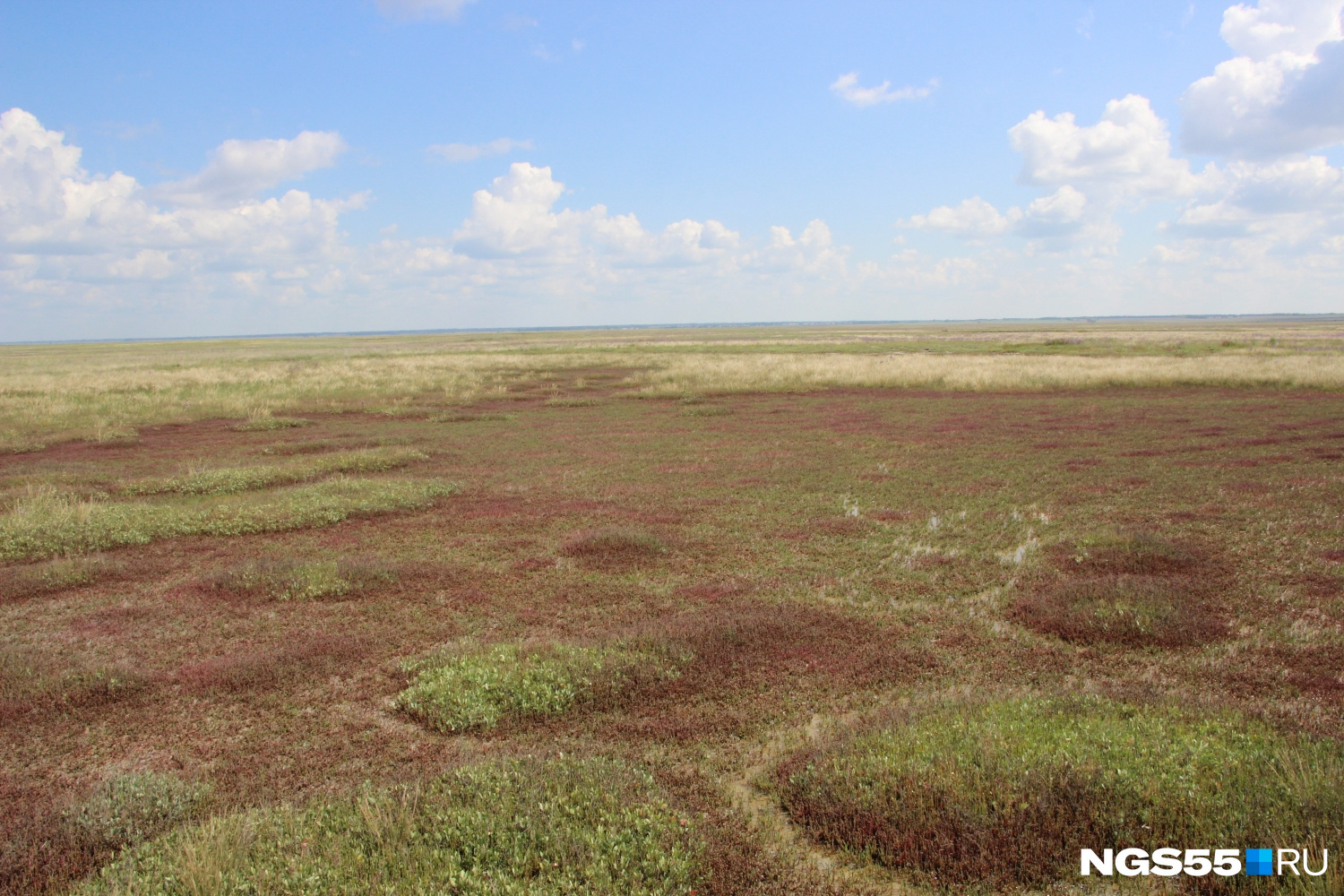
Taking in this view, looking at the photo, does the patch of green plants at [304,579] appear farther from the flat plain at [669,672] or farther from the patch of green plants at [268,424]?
the patch of green plants at [268,424]

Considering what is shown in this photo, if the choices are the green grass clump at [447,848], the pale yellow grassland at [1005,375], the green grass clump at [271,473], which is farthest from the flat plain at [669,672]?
the pale yellow grassland at [1005,375]

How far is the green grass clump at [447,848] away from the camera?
482 cm

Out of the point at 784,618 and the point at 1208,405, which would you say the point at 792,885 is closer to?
the point at 784,618

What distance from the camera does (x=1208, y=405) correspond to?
3272 cm

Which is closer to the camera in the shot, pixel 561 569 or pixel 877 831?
pixel 877 831

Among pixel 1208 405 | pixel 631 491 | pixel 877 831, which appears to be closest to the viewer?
pixel 877 831

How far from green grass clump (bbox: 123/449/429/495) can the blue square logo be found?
2102 centimetres

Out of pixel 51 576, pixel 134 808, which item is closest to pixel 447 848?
pixel 134 808

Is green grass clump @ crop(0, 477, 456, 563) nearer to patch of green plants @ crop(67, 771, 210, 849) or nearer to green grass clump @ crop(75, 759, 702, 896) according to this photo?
patch of green plants @ crop(67, 771, 210, 849)

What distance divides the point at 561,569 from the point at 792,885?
813cm

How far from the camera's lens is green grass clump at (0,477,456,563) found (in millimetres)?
14312

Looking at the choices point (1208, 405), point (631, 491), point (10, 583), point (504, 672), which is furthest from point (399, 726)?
point (1208, 405)

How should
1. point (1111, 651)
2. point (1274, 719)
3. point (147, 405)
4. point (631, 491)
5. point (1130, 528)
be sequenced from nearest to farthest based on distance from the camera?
1. point (1274, 719)
2. point (1111, 651)
3. point (1130, 528)
4. point (631, 491)
5. point (147, 405)

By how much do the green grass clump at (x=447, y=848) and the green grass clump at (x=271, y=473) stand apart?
16264 millimetres
